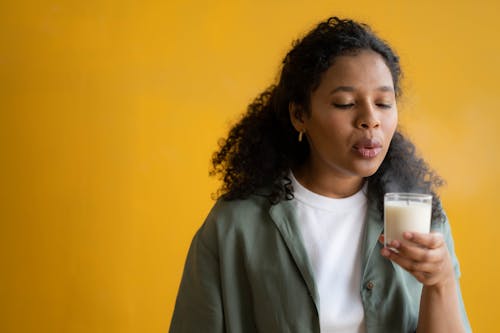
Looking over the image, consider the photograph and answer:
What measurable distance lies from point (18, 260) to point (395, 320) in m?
1.54

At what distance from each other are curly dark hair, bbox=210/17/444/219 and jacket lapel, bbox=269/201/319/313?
0.03 m

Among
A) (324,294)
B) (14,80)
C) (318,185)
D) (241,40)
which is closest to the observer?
(324,294)

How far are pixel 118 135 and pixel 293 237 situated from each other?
3.93 feet

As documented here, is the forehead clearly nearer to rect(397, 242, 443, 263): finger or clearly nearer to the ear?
the ear

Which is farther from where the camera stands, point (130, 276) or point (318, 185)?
point (130, 276)

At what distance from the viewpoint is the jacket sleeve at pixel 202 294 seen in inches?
54.6

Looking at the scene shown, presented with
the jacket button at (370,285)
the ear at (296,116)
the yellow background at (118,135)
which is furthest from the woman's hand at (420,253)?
the yellow background at (118,135)

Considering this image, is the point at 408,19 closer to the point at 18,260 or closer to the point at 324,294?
the point at 324,294

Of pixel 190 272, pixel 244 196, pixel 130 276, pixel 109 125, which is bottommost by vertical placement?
pixel 130 276

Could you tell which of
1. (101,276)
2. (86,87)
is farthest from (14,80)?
(101,276)

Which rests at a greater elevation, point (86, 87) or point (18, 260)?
point (86, 87)

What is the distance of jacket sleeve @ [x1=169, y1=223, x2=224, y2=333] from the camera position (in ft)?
4.55

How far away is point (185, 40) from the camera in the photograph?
7.89ft

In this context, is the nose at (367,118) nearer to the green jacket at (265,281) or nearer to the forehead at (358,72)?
the forehead at (358,72)
